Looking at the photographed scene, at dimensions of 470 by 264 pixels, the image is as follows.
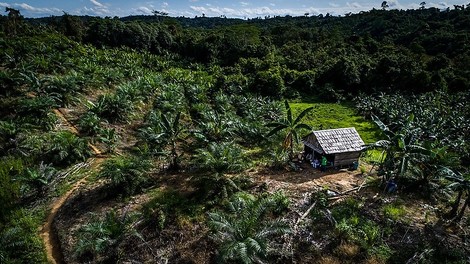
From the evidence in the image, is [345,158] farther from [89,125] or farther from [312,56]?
[312,56]

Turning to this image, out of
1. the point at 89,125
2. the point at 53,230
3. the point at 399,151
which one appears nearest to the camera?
the point at 53,230

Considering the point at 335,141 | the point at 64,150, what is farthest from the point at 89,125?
the point at 335,141

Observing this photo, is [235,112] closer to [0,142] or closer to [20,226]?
[0,142]

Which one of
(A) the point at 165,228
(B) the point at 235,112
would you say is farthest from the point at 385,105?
(A) the point at 165,228

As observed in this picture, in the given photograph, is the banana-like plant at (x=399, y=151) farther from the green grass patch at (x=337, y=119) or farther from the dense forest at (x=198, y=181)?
the green grass patch at (x=337, y=119)

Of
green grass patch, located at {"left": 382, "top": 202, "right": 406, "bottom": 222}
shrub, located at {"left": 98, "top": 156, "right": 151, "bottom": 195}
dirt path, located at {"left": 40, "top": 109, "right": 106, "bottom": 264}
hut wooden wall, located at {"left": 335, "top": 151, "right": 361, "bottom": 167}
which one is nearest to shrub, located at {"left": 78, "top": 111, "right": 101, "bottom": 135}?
dirt path, located at {"left": 40, "top": 109, "right": 106, "bottom": 264}

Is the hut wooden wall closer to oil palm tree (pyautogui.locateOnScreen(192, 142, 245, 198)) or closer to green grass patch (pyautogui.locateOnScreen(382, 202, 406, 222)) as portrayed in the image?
green grass patch (pyautogui.locateOnScreen(382, 202, 406, 222))
